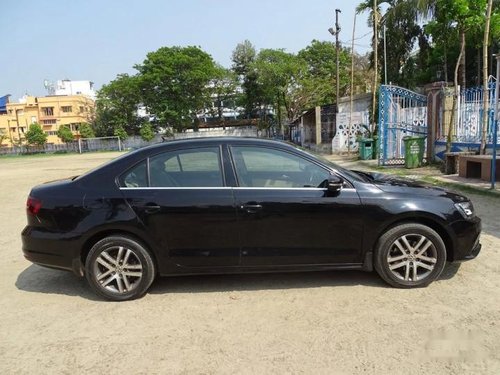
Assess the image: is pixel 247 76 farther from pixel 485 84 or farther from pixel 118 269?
pixel 118 269

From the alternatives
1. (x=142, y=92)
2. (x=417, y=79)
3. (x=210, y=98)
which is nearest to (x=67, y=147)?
(x=142, y=92)

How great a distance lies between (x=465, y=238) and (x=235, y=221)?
91.9 inches

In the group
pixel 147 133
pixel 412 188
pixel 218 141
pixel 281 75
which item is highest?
pixel 281 75

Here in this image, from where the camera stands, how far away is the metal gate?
53.1 feet

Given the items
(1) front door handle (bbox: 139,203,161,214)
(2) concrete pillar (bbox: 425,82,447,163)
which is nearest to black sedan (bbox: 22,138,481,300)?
(1) front door handle (bbox: 139,203,161,214)

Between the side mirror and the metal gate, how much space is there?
502 inches

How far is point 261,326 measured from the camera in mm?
3717

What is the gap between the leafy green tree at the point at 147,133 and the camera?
206 feet

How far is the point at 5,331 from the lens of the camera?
12.7 ft

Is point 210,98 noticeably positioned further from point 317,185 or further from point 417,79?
point 317,185

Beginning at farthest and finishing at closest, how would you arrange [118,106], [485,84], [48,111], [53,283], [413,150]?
[48,111]
[118,106]
[413,150]
[485,84]
[53,283]

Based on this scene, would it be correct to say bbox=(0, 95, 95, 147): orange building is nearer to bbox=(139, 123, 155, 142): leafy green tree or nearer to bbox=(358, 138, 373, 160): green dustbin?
bbox=(139, 123, 155, 142): leafy green tree

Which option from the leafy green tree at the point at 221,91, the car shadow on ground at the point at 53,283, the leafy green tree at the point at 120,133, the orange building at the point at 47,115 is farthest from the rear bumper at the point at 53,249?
the orange building at the point at 47,115

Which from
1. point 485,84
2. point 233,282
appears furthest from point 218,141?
point 485,84
